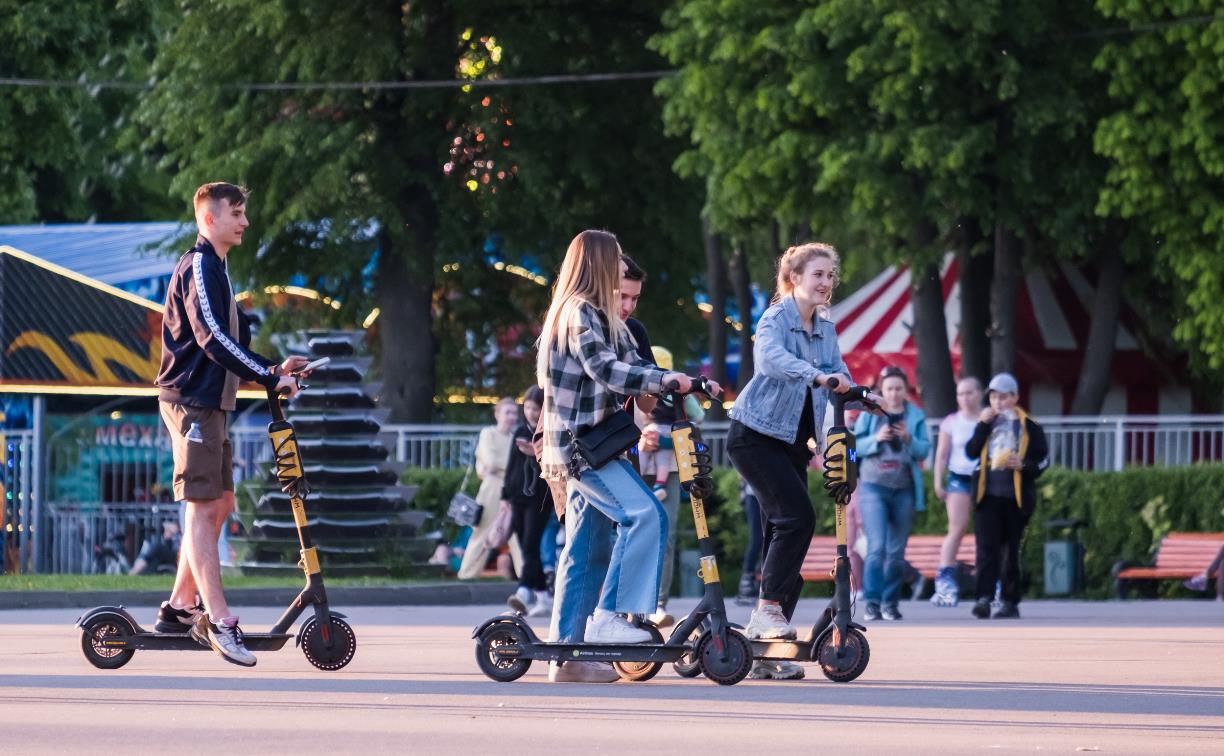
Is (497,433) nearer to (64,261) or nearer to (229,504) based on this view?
(229,504)

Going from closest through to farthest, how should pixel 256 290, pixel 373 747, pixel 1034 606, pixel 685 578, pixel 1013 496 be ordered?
pixel 373 747, pixel 1013 496, pixel 1034 606, pixel 685 578, pixel 256 290

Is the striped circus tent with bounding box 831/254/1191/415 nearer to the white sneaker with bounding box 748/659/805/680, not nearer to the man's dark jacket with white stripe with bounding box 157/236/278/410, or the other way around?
the white sneaker with bounding box 748/659/805/680

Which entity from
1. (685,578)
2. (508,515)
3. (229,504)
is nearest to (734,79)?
(685,578)

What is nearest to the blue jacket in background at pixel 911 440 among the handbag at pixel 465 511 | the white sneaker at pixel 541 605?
the white sneaker at pixel 541 605

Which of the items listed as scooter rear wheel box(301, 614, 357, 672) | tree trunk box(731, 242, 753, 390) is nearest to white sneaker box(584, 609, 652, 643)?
scooter rear wheel box(301, 614, 357, 672)

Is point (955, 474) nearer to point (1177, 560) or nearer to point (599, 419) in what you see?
point (1177, 560)

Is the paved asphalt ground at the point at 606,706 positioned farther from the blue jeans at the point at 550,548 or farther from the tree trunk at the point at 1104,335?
the tree trunk at the point at 1104,335

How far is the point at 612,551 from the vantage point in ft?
Result: 33.2

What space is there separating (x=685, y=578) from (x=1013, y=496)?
6126mm

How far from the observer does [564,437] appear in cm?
989

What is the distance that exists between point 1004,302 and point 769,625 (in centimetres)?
1983

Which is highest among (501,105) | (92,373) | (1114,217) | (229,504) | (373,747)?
(501,105)

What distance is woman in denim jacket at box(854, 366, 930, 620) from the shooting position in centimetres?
1634

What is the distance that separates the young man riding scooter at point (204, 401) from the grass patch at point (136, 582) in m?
8.61
